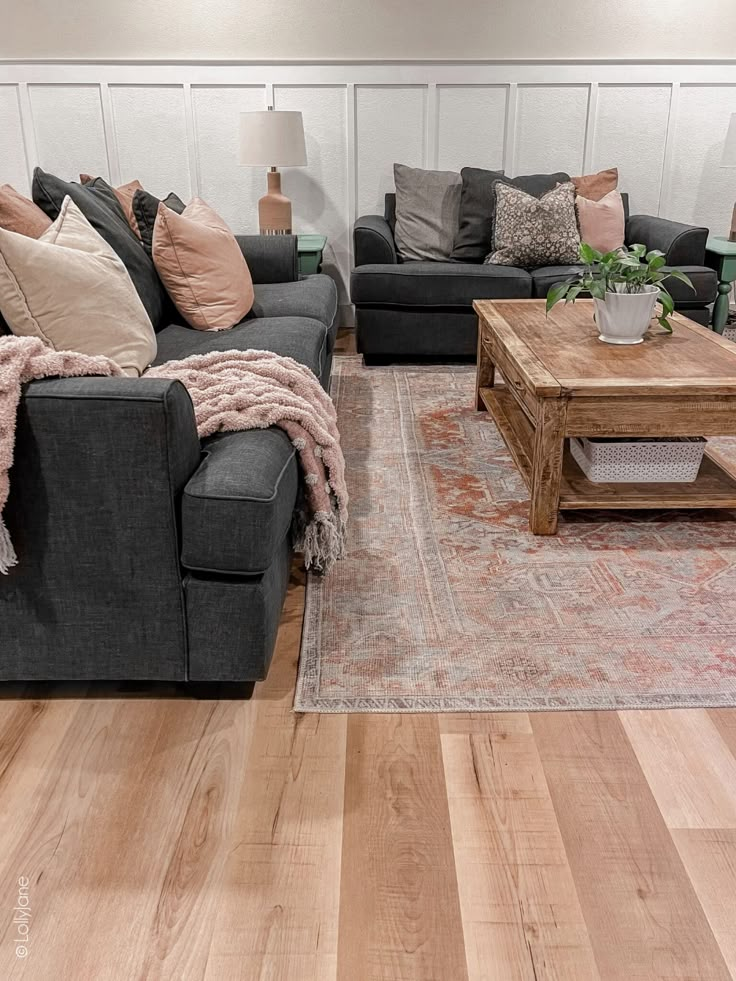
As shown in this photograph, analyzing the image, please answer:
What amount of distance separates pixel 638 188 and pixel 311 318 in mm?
2856

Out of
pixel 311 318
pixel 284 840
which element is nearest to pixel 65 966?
pixel 284 840

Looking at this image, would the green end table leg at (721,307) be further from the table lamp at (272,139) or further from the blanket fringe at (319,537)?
the blanket fringe at (319,537)

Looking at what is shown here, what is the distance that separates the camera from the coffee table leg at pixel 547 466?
2.55m

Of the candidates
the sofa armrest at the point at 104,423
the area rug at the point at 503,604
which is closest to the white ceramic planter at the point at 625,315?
the area rug at the point at 503,604

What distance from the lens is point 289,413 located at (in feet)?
6.97

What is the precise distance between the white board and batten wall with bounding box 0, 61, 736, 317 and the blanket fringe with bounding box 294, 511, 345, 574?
348 centimetres

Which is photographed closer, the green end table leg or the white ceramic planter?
the white ceramic planter

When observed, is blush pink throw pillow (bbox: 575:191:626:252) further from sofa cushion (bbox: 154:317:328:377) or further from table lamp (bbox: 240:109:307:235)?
sofa cushion (bbox: 154:317:328:377)

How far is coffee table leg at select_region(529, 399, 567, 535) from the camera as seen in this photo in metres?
2.55

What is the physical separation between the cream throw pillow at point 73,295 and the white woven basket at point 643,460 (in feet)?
4.59

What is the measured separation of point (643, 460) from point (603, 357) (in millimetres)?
360

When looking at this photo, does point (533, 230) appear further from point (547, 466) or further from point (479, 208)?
point (547, 466)

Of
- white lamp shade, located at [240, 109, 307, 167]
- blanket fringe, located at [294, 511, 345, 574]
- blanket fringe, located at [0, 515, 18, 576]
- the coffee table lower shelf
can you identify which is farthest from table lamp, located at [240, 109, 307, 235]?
blanket fringe, located at [0, 515, 18, 576]

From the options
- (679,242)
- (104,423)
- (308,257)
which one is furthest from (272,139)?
(104,423)
